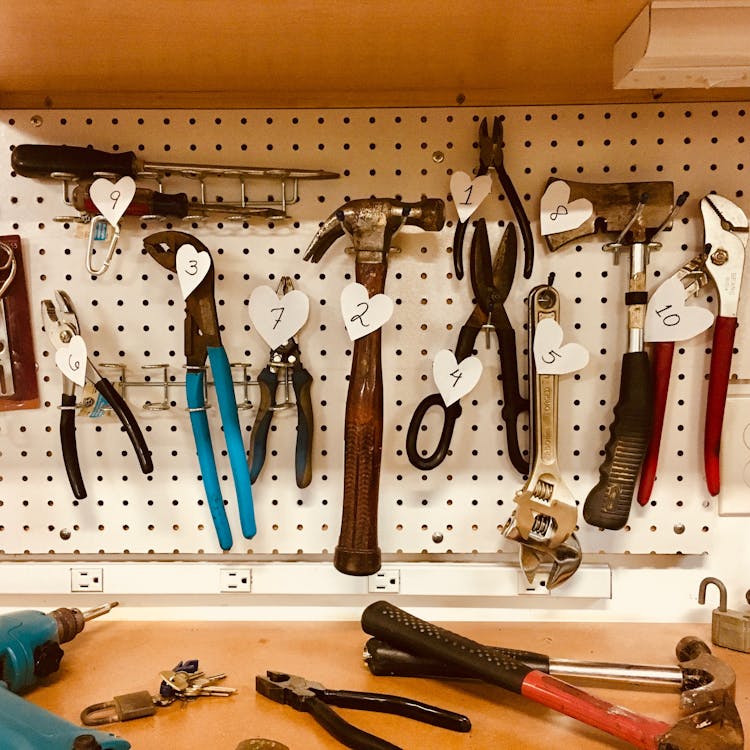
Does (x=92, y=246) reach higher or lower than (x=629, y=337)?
higher

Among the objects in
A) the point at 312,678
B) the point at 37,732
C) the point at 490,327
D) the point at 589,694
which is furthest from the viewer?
the point at 490,327

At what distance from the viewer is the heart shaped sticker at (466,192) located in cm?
92

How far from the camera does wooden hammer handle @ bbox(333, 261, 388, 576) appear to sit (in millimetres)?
872

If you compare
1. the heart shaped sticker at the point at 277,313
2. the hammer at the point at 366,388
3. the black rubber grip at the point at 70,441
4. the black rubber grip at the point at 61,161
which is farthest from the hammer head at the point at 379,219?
the black rubber grip at the point at 70,441

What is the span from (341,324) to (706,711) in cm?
65

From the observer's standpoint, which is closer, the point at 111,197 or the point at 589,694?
the point at 589,694

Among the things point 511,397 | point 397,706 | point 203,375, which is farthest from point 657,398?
point 203,375

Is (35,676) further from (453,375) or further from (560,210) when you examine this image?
(560,210)

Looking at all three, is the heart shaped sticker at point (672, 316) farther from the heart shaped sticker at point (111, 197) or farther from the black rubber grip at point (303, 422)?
the heart shaped sticker at point (111, 197)

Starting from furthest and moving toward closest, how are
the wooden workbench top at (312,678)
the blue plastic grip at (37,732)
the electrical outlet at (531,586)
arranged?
the electrical outlet at (531,586)
the wooden workbench top at (312,678)
the blue plastic grip at (37,732)

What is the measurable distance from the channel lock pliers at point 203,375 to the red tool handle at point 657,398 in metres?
0.56

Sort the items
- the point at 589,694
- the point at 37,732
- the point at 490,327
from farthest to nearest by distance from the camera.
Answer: the point at 490,327 < the point at 589,694 < the point at 37,732

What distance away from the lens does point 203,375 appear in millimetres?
928

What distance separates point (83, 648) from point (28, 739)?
0.32 meters
